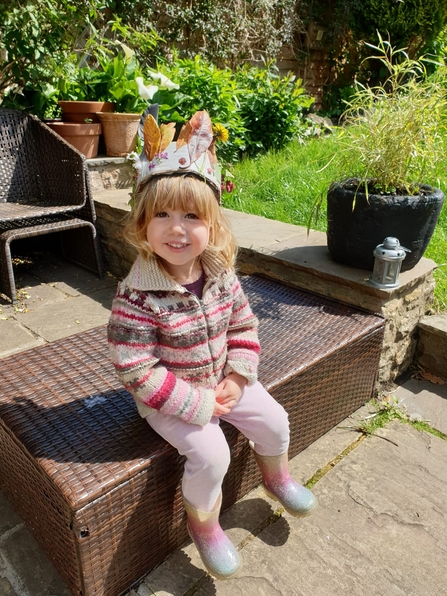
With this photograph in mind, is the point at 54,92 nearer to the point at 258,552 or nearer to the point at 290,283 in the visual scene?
the point at 290,283

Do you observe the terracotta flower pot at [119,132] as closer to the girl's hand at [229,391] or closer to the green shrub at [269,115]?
the green shrub at [269,115]

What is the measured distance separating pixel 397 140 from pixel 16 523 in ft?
6.34

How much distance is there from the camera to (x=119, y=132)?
12.2 feet

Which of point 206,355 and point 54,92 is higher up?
point 54,92

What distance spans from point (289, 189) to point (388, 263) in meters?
2.03

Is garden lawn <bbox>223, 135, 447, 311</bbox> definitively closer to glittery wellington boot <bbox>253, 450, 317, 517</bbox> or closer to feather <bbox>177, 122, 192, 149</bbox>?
glittery wellington boot <bbox>253, 450, 317, 517</bbox>

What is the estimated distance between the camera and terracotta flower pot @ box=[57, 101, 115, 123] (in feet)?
12.0

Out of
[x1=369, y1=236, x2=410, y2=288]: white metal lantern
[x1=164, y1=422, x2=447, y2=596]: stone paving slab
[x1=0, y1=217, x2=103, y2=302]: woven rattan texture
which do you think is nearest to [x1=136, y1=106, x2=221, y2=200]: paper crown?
[x1=369, y1=236, x2=410, y2=288]: white metal lantern

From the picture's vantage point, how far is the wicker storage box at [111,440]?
1188 mm

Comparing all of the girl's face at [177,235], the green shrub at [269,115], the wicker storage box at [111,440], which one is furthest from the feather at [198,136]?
the green shrub at [269,115]

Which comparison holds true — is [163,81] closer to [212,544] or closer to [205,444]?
[205,444]

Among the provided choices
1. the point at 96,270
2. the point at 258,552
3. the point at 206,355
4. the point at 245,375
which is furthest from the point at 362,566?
the point at 96,270

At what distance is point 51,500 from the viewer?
4.00ft

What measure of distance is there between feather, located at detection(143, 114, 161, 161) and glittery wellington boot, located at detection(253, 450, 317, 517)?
943 millimetres
